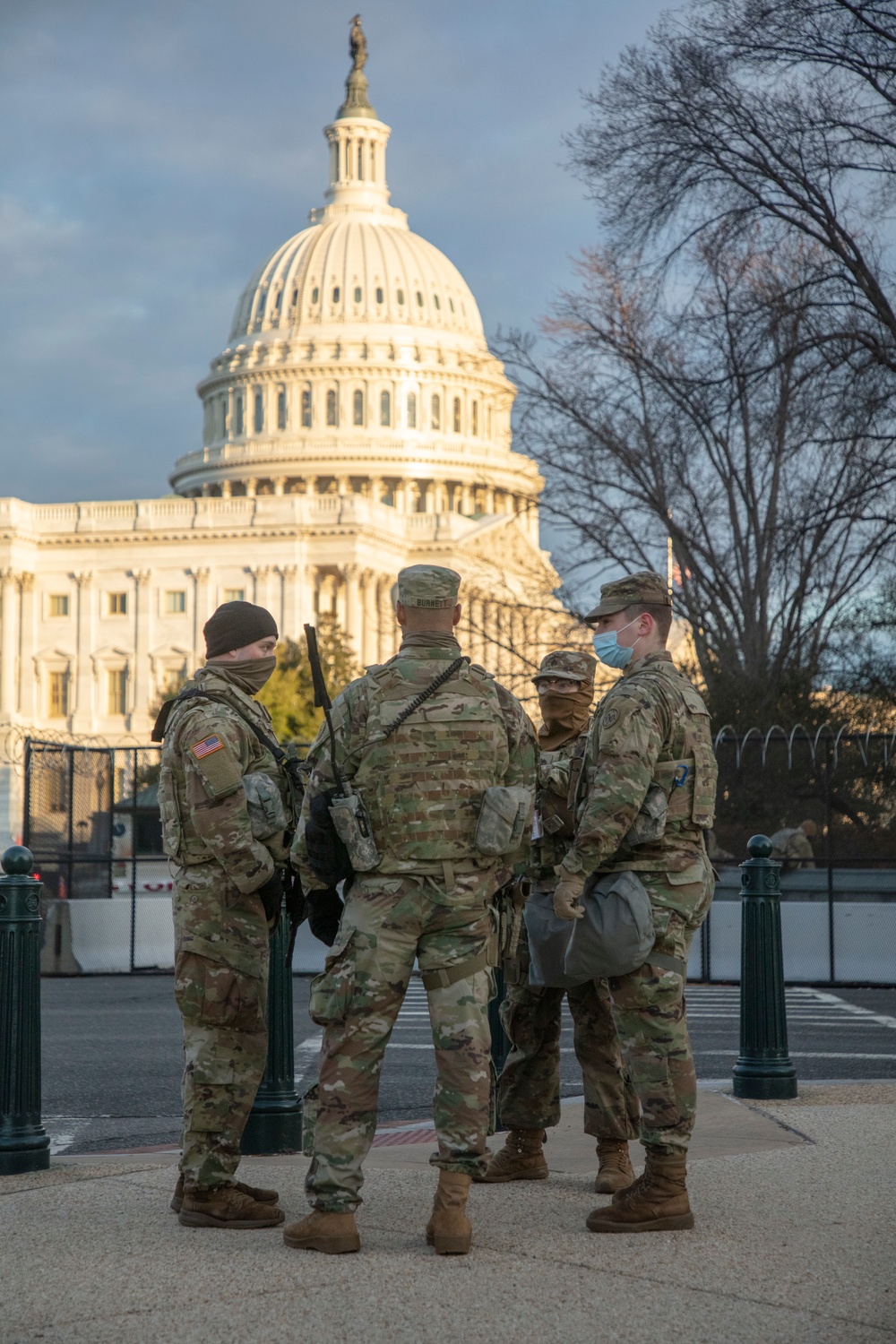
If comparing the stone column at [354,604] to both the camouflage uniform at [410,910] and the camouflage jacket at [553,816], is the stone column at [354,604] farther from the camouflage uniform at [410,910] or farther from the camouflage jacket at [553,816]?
the camouflage uniform at [410,910]

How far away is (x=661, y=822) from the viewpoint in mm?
5742

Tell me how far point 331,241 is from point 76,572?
Result: 129 feet

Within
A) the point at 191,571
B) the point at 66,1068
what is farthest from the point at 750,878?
the point at 191,571

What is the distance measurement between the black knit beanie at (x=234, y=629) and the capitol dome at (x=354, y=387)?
104384mm

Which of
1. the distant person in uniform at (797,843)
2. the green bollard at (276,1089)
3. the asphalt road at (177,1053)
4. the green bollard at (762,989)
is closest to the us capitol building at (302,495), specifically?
the distant person in uniform at (797,843)

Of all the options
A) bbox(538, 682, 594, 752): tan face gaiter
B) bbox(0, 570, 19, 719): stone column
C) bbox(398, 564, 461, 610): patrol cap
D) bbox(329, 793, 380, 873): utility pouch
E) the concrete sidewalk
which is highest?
bbox(0, 570, 19, 719): stone column

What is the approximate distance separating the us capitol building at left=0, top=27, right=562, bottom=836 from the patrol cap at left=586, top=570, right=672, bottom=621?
5451cm

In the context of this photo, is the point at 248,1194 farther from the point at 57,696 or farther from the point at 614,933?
the point at 57,696

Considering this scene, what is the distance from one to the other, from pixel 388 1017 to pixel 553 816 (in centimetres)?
127

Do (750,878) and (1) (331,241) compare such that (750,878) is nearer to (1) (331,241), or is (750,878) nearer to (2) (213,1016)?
(2) (213,1016)

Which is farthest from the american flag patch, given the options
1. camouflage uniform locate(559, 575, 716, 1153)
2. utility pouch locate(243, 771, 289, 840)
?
camouflage uniform locate(559, 575, 716, 1153)

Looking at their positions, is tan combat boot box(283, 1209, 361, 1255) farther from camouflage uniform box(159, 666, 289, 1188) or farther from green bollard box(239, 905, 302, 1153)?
Result: green bollard box(239, 905, 302, 1153)

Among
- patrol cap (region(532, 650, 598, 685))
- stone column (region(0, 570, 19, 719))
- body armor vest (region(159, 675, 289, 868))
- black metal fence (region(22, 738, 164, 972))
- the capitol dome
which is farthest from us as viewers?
the capitol dome

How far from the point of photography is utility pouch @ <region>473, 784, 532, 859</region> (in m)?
5.41
